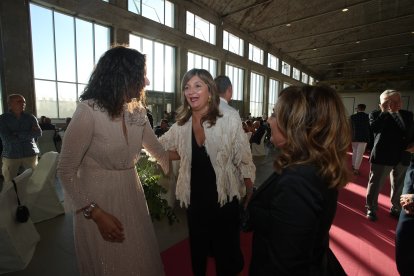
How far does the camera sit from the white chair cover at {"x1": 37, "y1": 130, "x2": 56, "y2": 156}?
7059 mm

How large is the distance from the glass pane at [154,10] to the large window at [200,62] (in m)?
2.46

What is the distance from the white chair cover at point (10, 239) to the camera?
2.30 meters

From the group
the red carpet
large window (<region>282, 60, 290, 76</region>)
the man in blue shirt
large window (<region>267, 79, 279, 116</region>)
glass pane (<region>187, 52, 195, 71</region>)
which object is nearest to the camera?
the red carpet

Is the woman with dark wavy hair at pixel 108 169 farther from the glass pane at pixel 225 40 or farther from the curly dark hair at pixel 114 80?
the glass pane at pixel 225 40

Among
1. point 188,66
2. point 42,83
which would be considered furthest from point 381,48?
point 42,83

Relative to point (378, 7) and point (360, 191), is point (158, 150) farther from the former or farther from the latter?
point (378, 7)

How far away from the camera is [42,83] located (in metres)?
8.19

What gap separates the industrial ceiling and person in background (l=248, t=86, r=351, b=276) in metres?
13.5

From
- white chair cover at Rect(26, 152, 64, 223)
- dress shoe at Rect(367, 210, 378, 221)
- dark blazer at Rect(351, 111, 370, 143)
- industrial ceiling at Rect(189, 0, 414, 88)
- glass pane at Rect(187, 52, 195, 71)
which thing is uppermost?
industrial ceiling at Rect(189, 0, 414, 88)

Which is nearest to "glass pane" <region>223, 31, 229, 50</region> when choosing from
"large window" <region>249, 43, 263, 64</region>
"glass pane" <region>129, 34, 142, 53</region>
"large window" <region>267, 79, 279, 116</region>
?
"large window" <region>249, 43, 263, 64</region>

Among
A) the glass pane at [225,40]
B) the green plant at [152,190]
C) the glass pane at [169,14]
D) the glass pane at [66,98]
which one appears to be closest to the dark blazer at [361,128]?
the green plant at [152,190]

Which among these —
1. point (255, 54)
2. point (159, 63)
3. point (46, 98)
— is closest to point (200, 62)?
point (159, 63)

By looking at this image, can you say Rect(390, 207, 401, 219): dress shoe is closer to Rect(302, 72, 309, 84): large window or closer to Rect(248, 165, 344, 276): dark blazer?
Rect(248, 165, 344, 276): dark blazer

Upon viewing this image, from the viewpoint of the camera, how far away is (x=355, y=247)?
282 cm
